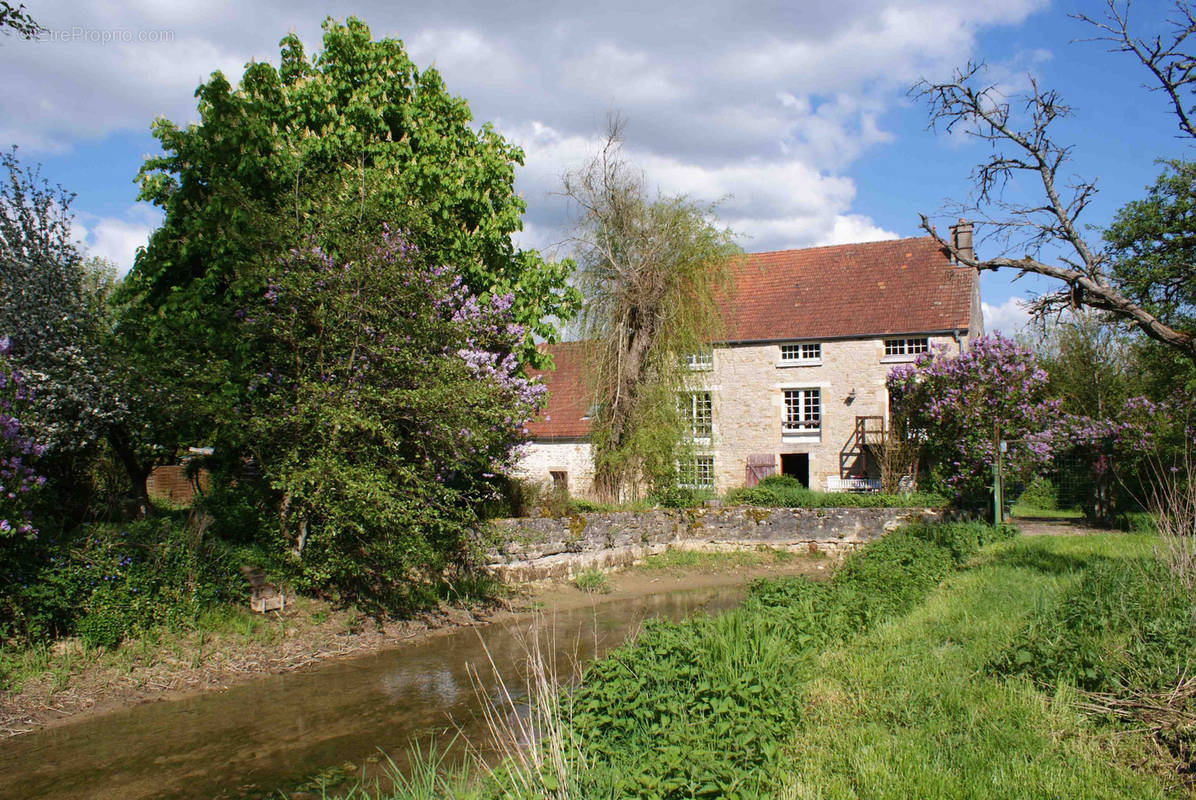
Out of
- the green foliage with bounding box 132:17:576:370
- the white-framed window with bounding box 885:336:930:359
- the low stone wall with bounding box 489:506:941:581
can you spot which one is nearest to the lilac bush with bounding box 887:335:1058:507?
the low stone wall with bounding box 489:506:941:581

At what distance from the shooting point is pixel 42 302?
11.1 meters

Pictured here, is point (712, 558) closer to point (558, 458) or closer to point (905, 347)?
point (558, 458)

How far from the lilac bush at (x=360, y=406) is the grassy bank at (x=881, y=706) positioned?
5.30m

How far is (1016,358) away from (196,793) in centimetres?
2147

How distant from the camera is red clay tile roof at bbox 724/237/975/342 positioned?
1127 inches

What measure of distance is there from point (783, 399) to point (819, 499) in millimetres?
6530

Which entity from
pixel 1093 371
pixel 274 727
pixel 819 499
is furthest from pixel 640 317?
pixel 1093 371

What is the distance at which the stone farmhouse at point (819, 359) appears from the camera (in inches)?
1129

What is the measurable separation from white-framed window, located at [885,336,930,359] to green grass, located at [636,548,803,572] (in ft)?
36.3

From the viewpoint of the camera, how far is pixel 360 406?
11.5 meters

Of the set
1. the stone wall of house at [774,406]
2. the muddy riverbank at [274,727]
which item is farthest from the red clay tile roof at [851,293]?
the muddy riverbank at [274,727]

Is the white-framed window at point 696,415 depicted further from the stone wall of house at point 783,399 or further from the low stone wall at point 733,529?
the stone wall of house at point 783,399

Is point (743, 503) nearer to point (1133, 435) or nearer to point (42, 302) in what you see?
point (1133, 435)

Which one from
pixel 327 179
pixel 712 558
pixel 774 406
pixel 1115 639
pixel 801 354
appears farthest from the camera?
pixel 774 406
